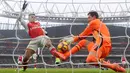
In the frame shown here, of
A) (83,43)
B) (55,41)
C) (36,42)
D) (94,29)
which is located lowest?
(55,41)

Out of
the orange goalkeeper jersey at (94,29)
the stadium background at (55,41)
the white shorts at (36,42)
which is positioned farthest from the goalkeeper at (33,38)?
the stadium background at (55,41)

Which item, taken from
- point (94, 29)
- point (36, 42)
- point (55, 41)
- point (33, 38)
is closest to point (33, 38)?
point (33, 38)

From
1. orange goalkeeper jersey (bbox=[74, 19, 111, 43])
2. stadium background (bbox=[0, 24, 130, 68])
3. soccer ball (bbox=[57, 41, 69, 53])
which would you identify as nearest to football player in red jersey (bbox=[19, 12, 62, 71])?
soccer ball (bbox=[57, 41, 69, 53])

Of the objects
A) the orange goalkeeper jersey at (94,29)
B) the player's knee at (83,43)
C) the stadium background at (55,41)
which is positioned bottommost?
the stadium background at (55,41)

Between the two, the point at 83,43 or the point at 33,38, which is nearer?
the point at 83,43

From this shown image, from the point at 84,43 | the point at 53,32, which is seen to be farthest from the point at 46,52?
the point at 84,43

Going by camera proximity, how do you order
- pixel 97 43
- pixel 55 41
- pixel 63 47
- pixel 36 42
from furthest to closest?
pixel 55 41, pixel 36 42, pixel 63 47, pixel 97 43

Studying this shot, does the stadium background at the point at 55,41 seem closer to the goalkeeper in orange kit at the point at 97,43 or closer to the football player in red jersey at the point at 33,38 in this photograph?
the football player in red jersey at the point at 33,38

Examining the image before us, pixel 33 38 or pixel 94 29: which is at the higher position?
pixel 94 29

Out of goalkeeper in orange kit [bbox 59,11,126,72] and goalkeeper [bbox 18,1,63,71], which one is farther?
goalkeeper [bbox 18,1,63,71]

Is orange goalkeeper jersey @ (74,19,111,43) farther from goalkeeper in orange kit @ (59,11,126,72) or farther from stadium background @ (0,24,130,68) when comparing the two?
stadium background @ (0,24,130,68)

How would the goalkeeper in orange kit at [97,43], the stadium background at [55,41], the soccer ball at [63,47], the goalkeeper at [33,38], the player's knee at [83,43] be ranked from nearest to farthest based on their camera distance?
1. the goalkeeper in orange kit at [97,43]
2. the soccer ball at [63,47]
3. the player's knee at [83,43]
4. the goalkeeper at [33,38]
5. the stadium background at [55,41]

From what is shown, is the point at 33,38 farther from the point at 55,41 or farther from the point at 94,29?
the point at 55,41

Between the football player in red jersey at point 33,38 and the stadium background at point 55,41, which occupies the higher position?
the football player in red jersey at point 33,38
